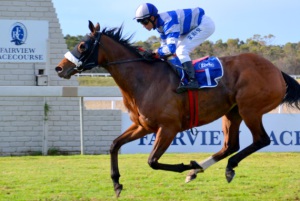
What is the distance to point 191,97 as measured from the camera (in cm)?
827

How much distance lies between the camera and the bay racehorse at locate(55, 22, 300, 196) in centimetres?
812

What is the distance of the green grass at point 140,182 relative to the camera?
29.6 ft

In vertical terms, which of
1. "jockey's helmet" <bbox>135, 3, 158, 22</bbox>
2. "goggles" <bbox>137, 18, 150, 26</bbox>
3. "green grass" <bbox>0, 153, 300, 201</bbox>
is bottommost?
"green grass" <bbox>0, 153, 300, 201</bbox>

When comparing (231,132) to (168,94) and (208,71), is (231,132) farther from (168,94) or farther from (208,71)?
(168,94)

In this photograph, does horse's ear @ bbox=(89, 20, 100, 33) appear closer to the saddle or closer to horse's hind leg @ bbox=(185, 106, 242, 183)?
the saddle

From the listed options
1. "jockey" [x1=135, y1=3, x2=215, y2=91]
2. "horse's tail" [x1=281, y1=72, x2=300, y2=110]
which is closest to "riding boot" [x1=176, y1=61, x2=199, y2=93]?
"jockey" [x1=135, y1=3, x2=215, y2=91]

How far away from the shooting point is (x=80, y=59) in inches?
321

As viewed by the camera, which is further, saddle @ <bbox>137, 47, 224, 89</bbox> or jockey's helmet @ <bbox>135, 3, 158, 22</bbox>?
saddle @ <bbox>137, 47, 224, 89</bbox>

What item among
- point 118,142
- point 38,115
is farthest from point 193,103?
point 38,115

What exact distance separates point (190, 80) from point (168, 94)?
311mm

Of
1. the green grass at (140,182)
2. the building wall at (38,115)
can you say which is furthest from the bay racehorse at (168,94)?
the building wall at (38,115)

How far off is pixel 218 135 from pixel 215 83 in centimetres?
666

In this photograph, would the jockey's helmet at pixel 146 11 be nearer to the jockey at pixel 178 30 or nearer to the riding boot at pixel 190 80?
the jockey at pixel 178 30

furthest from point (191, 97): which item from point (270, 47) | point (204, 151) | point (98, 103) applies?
point (270, 47)
